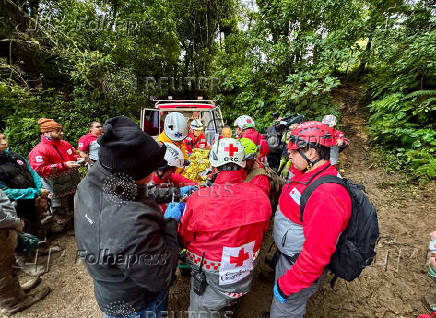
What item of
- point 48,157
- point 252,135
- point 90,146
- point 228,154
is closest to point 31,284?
point 48,157

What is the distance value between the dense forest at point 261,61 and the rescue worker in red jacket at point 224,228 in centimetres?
550

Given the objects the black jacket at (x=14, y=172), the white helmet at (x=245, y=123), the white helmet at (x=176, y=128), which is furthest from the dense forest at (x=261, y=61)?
the white helmet at (x=176, y=128)

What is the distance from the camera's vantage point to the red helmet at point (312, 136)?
5.94 feet

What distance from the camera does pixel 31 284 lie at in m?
2.97

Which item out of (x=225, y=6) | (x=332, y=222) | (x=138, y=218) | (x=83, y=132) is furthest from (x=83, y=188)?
(x=225, y=6)

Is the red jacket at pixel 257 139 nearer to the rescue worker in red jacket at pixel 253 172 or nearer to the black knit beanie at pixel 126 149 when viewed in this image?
the rescue worker in red jacket at pixel 253 172

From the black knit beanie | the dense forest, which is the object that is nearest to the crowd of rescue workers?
the black knit beanie

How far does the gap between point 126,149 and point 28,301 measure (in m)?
3.22

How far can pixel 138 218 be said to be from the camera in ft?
3.84

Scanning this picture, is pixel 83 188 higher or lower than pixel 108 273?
higher

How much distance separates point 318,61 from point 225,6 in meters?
9.73

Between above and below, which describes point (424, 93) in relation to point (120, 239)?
above

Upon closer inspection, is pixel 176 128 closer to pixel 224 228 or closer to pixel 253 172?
pixel 253 172

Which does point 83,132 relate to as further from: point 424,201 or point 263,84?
point 424,201
